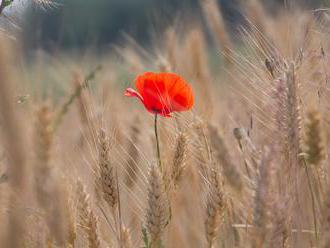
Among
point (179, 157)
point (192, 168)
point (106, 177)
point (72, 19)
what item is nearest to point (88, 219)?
point (106, 177)

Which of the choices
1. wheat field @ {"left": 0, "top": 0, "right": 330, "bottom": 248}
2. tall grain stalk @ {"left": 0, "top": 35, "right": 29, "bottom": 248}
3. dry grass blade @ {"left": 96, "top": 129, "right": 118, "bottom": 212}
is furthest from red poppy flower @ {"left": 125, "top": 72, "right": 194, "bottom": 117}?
tall grain stalk @ {"left": 0, "top": 35, "right": 29, "bottom": 248}

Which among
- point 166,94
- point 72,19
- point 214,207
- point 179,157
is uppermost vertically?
point 72,19

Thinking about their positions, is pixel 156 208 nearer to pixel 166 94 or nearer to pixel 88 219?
pixel 88 219

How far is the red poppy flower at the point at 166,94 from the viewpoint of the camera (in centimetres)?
172

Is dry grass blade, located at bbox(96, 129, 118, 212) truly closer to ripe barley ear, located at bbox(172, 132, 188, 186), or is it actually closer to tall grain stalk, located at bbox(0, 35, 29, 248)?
ripe barley ear, located at bbox(172, 132, 188, 186)

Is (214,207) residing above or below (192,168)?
below

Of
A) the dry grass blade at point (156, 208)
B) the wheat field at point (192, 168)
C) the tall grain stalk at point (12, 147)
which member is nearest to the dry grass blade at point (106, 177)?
the wheat field at point (192, 168)

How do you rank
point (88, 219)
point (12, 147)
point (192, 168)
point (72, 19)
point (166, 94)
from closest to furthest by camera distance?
point (12, 147) < point (88, 219) < point (166, 94) < point (192, 168) < point (72, 19)

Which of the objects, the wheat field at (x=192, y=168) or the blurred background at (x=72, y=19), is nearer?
the wheat field at (x=192, y=168)

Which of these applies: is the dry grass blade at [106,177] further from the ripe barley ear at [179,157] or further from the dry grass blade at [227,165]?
the dry grass blade at [227,165]

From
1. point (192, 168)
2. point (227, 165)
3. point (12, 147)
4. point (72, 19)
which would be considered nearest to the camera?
point (12, 147)

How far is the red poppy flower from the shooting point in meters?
1.72

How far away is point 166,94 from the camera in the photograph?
67.4 inches

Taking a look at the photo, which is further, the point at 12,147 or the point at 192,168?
the point at 192,168
